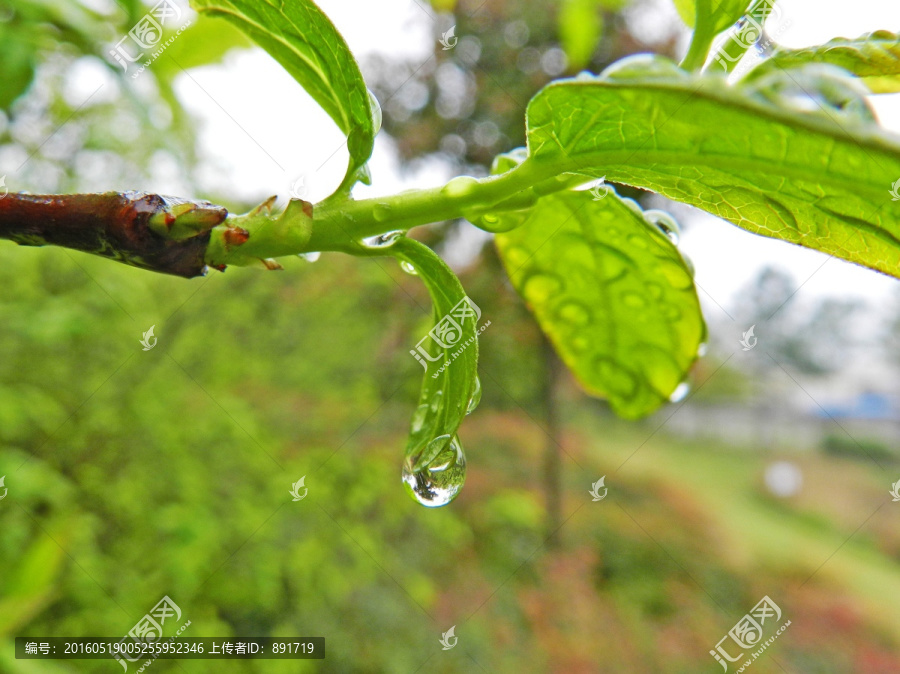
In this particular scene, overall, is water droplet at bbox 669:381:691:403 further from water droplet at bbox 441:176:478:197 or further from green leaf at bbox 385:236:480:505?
water droplet at bbox 441:176:478:197

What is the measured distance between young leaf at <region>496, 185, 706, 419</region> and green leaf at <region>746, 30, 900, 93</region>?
132mm

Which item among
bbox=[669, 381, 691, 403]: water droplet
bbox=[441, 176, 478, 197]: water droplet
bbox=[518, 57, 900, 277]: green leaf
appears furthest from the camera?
bbox=[669, 381, 691, 403]: water droplet

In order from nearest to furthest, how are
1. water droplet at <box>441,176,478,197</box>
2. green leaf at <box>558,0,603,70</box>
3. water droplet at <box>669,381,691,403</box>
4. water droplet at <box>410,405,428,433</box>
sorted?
water droplet at <box>441,176,478,197</box>, water droplet at <box>410,405,428,433</box>, water droplet at <box>669,381,691,403</box>, green leaf at <box>558,0,603,70</box>

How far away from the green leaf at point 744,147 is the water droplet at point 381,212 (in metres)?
0.09

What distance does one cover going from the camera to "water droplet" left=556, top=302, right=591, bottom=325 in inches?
22.7

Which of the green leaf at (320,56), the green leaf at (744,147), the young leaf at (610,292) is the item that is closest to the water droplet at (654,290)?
the young leaf at (610,292)

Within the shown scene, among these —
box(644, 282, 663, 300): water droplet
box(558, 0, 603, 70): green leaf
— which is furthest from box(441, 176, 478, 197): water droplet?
box(558, 0, 603, 70): green leaf

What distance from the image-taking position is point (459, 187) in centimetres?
36

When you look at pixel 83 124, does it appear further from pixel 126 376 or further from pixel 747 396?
pixel 747 396

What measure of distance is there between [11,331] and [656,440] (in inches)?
360

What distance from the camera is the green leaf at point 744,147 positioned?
0.83 ft

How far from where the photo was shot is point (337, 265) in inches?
163

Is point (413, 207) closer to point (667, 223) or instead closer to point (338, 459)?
point (667, 223)

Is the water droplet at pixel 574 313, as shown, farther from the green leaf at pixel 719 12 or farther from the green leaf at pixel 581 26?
the green leaf at pixel 581 26
